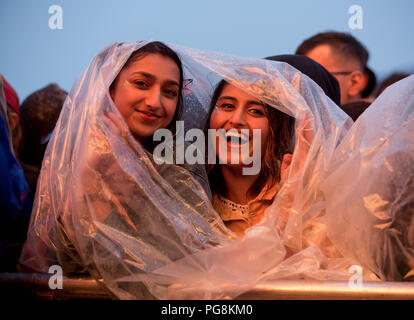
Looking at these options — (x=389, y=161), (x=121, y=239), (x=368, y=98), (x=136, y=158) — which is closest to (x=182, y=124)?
(x=136, y=158)

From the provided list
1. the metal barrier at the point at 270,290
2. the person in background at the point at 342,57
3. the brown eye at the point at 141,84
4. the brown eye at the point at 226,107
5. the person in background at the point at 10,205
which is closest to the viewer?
the metal barrier at the point at 270,290

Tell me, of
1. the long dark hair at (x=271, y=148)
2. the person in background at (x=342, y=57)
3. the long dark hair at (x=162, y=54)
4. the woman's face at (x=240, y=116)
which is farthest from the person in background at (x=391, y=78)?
the long dark hair at (x=162, y=54)

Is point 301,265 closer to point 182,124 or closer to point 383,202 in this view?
point 383,202

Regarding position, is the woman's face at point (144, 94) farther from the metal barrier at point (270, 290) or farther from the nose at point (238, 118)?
the metal barrier at point (270, 290)

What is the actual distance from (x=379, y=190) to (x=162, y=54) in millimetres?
620

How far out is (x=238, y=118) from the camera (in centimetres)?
114

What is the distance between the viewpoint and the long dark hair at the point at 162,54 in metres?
1.09

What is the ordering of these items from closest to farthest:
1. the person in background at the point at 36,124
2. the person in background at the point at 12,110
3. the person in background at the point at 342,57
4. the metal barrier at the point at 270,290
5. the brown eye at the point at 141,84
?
the metal barrier at the point at 270,290 < the brown eye at the point at 141,84 < the person in background at the point at 12,110 < the person in background at the point at 36,124 < the person in background at the point at 342,57

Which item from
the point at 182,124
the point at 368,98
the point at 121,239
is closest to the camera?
the point at 121,239

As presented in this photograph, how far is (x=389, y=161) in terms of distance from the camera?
857mm

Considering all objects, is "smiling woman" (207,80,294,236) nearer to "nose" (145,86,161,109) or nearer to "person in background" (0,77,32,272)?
"nose" (145,86,161,109)

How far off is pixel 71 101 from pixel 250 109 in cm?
46

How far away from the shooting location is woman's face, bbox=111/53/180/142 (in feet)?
3.49

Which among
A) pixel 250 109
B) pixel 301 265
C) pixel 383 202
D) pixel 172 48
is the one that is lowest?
pixel 301 265
